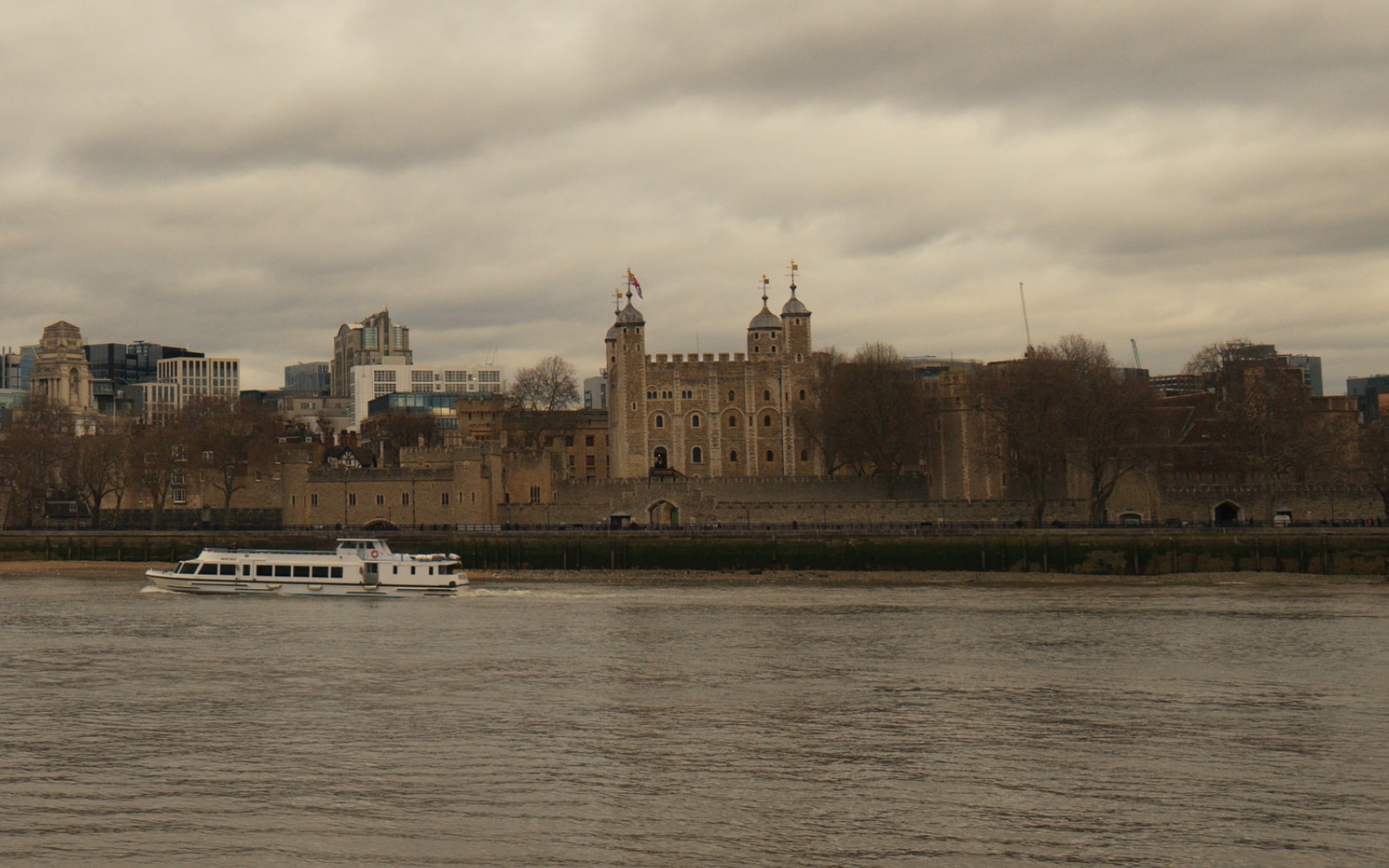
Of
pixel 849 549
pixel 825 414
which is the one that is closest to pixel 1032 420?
pixel 849 549

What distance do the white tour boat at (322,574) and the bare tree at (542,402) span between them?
42069 millimetres

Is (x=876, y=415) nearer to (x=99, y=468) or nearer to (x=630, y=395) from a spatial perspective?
(x=630, y=395)

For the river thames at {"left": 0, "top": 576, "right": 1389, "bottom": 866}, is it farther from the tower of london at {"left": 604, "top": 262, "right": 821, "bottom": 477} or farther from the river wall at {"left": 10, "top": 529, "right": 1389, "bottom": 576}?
the tower of london at {"left": 604, "top": 262, "right": 821, "bottom": 477}

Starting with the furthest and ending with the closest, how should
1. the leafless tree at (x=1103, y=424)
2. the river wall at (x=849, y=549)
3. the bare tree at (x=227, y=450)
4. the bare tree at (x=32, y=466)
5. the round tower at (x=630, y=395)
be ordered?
the round tower at (x=630, y=395) < the bare tree at (x=32, y=466) < the bare tree at (x=227, y=450) < the leafless tree at (x=1103, y=424) < the river wall at (x=849, y=549)

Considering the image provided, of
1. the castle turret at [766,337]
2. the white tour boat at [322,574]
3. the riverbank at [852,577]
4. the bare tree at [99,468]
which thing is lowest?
the riverbank at [852,577]

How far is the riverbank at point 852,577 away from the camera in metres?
57.4

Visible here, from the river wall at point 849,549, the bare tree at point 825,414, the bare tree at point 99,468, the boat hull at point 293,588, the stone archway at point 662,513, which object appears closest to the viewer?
the boat hull at point 293,588

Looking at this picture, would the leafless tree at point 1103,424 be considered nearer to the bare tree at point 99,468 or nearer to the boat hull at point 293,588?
the boat hull at point 293,588

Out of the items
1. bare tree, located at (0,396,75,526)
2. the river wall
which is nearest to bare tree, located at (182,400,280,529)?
bare tree, located at (0,396,75,526)

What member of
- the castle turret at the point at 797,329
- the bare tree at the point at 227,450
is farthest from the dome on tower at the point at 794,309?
the bare tree at the point at 227,450

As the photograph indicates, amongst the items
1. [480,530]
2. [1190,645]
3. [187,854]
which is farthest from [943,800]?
[480,530]

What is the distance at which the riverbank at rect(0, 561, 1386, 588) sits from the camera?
5738cm

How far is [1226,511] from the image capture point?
71.8m

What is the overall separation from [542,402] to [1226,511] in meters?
62.1
